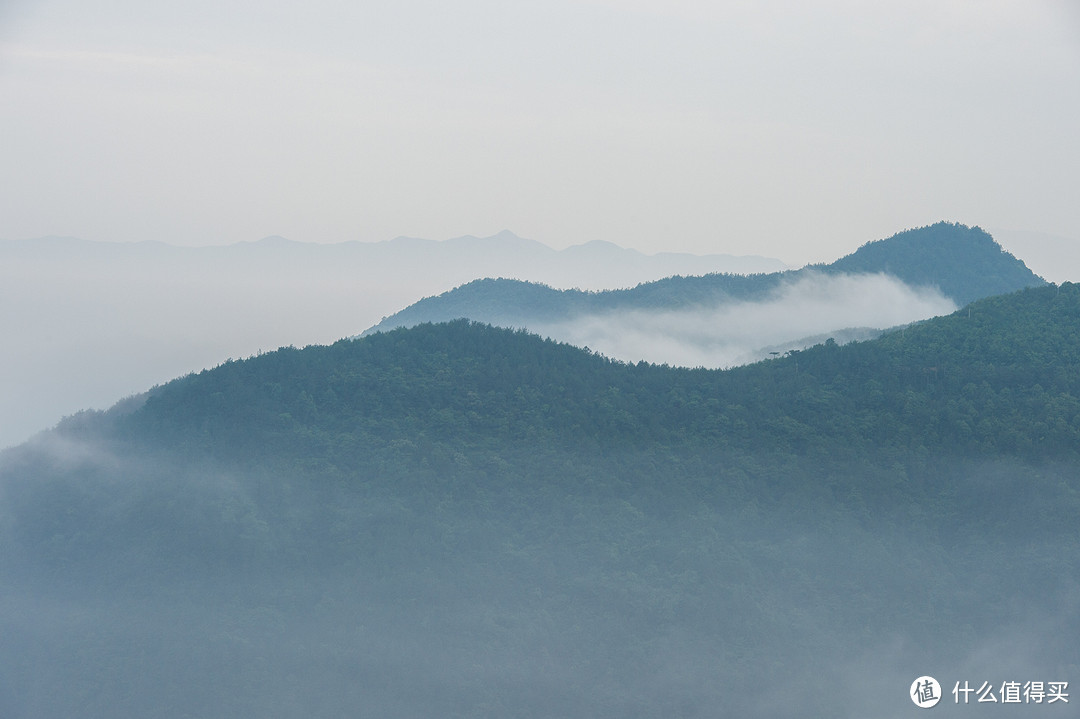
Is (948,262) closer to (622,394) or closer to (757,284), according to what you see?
(757,284)

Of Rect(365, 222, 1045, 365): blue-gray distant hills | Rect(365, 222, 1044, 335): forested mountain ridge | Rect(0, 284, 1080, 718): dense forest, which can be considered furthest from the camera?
Rect(365, 222, 1044, 335): forested mountain ridge

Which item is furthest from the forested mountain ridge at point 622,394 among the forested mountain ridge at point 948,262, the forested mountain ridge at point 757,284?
the forested mountain ridge at point 948,262

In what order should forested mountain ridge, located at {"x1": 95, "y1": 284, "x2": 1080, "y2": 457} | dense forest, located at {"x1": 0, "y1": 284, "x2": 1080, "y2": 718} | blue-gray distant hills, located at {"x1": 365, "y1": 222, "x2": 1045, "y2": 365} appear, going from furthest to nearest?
blue-gray distant hills, located at {"x1": 365, "y1": 222, "x2": 1045, "y2": 365}
forested mountain ridge, located at {"x1": 95, "y1": 284, "x2": 1080, "y2": 457}
dense forest, located at {"x1": 0, "y1": 284, "x2": 1080, "y2": 718}

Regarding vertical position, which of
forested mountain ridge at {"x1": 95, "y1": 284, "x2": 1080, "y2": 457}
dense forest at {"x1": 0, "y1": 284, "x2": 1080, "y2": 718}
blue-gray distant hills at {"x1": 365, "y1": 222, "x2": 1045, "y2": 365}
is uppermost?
blue-gray distant hills at {"x1": 365, "y1": 222, "x2": 1045, "y2": 365}

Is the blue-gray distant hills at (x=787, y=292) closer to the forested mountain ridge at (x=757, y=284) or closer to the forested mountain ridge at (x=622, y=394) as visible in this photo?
the forested mountain ridge at (x=757, y=284)

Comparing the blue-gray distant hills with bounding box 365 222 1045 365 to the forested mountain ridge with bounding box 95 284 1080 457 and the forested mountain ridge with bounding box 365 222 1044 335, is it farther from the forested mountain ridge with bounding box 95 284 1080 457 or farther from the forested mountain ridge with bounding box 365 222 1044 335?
the forested mountain ridge with bounding box 95 284 1080 457

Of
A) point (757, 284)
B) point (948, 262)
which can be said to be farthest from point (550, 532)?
point (948, 262)

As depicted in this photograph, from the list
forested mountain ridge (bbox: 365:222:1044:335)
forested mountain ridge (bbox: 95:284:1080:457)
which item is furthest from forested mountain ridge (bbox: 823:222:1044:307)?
forested mountain ridge (bbox: 95:284:1080:457)
